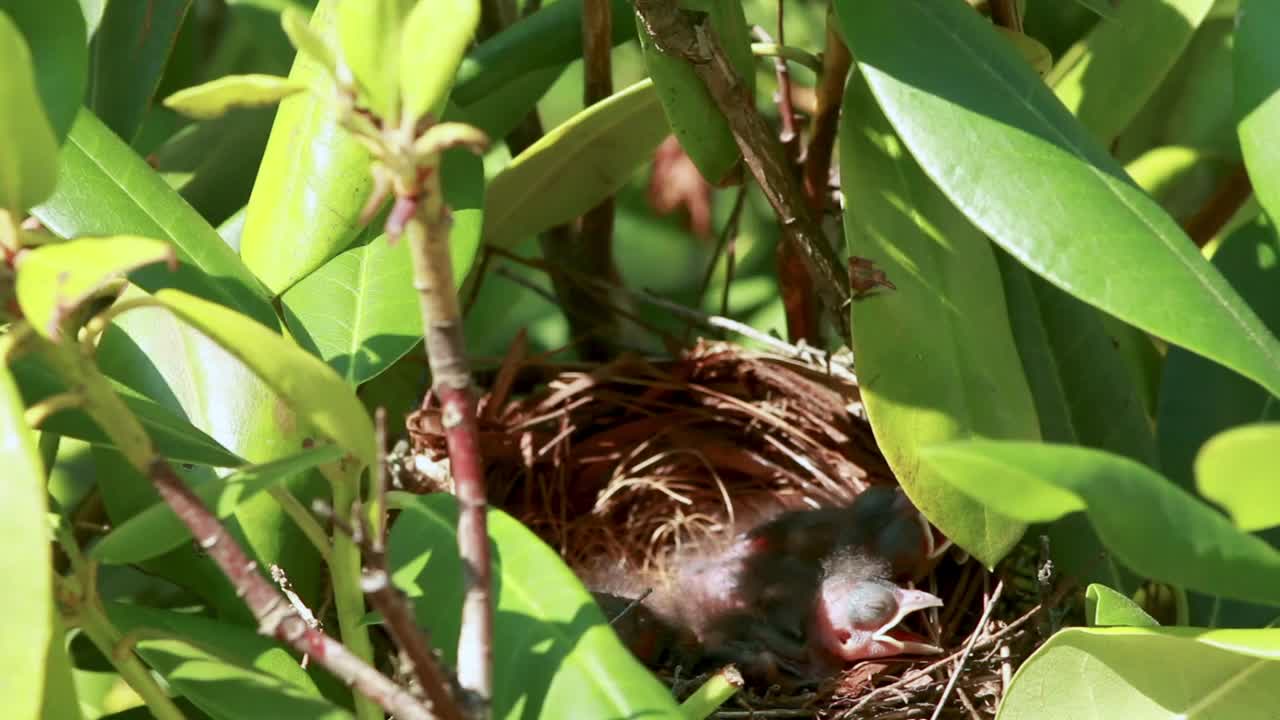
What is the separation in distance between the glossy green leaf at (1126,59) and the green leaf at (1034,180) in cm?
33

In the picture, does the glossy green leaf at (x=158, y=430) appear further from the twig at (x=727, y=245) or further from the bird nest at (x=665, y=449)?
the twig at (x=727, y=245)

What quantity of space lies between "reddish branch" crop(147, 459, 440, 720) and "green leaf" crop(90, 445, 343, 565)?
0.04 meters

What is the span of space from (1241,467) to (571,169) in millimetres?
911

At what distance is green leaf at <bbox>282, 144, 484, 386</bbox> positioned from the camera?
3.27ft

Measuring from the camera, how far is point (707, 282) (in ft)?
5.78

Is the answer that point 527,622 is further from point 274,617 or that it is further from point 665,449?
point 665,449

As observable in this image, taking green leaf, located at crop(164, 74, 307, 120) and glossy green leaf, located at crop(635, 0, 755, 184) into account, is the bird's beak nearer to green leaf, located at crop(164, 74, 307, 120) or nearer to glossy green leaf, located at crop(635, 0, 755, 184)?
glossy green leaf, located at crop(635, 0, 755, 184)

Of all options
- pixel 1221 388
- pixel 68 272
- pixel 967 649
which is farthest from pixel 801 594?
pixel 68 272

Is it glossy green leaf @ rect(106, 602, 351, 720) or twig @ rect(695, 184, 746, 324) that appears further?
twig @ rect(695, 184, 746, 324)

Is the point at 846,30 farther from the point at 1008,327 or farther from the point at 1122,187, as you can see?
the point at 1008,327

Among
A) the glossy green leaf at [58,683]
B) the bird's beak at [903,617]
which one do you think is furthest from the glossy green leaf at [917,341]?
the glossy green leaf at [58,683]

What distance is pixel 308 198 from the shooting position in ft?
3.28

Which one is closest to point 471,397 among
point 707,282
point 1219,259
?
point 1219,259

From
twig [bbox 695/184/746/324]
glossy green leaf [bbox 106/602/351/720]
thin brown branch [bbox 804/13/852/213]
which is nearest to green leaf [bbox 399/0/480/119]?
glossy green leaf [bbox 106/602/351/720]
